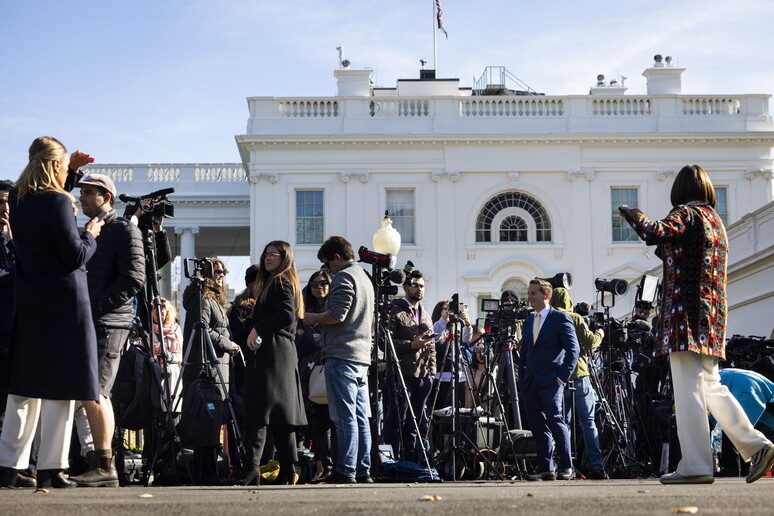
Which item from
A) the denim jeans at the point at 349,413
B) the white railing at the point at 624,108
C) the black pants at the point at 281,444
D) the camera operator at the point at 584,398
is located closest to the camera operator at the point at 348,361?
the denim jeans at the point at 349,413

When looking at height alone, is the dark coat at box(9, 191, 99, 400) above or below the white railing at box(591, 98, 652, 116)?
below

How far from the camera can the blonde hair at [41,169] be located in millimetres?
6820

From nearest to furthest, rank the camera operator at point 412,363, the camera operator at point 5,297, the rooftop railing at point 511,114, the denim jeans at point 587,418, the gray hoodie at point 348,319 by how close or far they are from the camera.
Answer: the camera operator at point 5,297 < the gray hoodie at point 348,319 < the camera operator at point 412,363 < the denim jeans at point 587,418 < the rooftop railing at point 511,114

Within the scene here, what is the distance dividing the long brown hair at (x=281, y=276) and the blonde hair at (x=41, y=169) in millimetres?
1965

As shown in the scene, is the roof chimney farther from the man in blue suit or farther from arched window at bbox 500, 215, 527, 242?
the man in blue suit

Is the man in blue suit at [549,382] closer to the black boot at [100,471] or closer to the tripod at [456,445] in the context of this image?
the tripod at [456,445]

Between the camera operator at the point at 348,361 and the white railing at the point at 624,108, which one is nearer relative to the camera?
the camera operator at the point at 348,361

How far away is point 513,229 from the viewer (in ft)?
124

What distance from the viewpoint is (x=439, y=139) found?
1484 inches

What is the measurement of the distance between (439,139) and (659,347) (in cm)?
3073

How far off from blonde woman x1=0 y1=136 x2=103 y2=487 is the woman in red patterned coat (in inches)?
127

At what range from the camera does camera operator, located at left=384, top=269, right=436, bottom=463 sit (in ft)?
34.1

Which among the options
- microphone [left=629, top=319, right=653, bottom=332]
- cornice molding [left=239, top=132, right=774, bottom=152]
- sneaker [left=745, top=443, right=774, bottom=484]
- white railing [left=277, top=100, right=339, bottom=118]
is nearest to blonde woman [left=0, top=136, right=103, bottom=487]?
sneaker [left=745, top=443, right=774, bottom=484]

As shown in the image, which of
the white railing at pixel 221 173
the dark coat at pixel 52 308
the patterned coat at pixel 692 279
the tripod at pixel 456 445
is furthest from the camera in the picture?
the white railing at pixel 221 173
